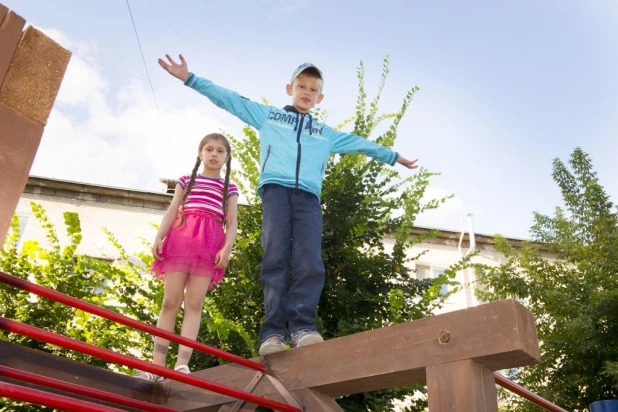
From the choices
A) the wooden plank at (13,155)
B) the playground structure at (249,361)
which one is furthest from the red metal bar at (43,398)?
the wooden plank at (13,155)

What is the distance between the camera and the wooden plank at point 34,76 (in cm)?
185

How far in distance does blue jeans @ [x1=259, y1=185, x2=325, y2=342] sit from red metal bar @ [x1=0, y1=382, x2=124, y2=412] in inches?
63.4

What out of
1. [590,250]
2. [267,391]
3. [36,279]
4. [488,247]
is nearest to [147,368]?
[267,391]

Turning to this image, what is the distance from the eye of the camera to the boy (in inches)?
141

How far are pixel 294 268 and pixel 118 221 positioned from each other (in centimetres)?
1337

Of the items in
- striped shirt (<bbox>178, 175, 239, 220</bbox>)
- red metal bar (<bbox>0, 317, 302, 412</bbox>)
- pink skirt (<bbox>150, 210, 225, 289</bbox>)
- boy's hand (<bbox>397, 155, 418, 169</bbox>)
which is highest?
boy's hand (<bbox>397, 155, 418, 169</bbox>)

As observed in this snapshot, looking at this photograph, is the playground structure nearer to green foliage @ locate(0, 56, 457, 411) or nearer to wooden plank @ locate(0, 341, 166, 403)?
wooden plank @ locate(0, 341, 166, 403)

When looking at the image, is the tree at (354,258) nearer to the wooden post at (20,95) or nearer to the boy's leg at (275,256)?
the boy's leg at (275,256)

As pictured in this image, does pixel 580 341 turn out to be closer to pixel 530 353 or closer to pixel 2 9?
pixel 530 353

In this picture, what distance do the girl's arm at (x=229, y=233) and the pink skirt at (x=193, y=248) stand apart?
0.21 ft

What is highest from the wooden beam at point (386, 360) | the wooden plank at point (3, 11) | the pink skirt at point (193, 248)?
the pink skirt at point (193, 248)

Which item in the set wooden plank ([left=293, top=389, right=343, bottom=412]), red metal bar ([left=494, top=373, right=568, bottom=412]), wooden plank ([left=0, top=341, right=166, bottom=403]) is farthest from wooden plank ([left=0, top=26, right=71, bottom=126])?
red metal bar ([left=494, top=373, right=568, bottom=412])

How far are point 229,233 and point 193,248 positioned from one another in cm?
28

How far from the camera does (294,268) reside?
12.5 ft
